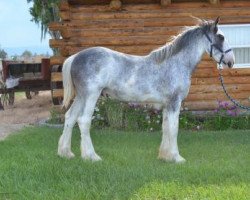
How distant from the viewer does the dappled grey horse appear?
769 cm

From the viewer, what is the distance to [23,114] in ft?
51.1

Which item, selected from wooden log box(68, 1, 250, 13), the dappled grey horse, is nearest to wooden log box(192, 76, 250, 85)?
wooden log box(68, 1, 250, 13)

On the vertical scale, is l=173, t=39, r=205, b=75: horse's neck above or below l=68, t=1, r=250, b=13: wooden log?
below

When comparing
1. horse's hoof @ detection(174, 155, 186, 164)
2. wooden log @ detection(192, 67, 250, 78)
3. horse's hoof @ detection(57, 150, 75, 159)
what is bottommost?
horse's hoof @ detection(174, 155, 186, 164)

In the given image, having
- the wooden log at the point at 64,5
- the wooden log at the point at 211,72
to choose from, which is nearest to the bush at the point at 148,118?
the wooden log at the point at 211,72

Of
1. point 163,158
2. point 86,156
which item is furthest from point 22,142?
point 163,158

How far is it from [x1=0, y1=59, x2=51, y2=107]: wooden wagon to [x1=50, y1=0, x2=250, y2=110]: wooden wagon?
226 inches

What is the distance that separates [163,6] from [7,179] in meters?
7.39

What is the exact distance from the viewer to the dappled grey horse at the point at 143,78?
25.2ft

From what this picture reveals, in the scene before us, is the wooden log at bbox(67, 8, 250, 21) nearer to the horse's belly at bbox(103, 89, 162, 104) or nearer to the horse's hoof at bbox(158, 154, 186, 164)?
the horse's belly at bbox(103, 89, 162, 104)

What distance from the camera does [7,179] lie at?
6559 mm

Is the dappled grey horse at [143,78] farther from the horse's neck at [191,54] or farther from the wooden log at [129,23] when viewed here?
the wooden log at [129,23]

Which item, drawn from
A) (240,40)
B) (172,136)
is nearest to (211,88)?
(240,40)

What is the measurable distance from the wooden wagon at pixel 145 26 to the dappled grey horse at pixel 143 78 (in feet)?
15.1
